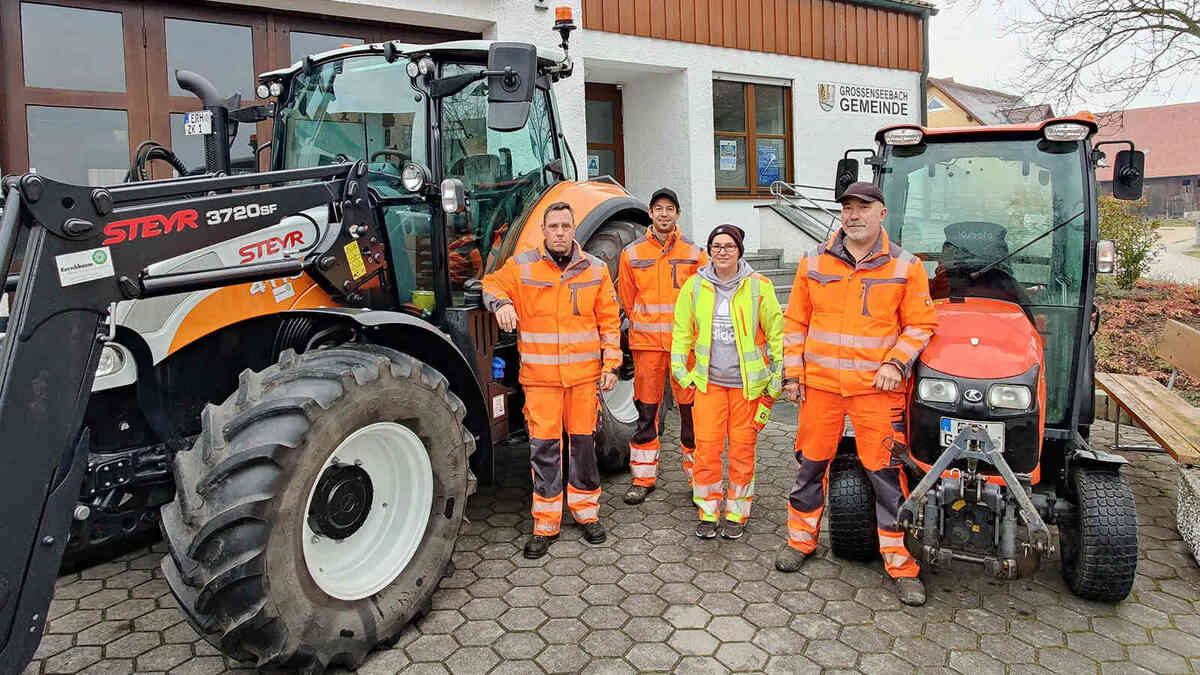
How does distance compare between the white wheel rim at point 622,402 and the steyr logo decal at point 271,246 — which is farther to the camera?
the white wheel rim at point 622,402

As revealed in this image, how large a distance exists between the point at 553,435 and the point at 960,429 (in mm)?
1894

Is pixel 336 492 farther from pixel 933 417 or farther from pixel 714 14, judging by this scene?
pixel 714 14

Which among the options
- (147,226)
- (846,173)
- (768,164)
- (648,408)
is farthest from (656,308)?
(768,164)

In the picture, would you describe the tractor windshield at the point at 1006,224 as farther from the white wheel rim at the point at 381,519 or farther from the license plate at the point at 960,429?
the white wheel rim at the point at 381,519

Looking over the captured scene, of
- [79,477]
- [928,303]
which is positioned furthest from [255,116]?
[928,303]

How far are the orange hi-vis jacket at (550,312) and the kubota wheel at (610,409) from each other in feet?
2.37

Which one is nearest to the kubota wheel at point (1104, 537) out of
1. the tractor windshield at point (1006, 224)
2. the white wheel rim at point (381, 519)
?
the tractor windshield at point (1006, 224)

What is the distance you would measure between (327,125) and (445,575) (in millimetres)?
2335

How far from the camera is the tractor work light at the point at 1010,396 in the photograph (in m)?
3.34

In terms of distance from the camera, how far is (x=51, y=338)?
245 cm

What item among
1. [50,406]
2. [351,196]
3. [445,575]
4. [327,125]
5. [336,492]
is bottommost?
[445,575]

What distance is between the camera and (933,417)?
3479 mm

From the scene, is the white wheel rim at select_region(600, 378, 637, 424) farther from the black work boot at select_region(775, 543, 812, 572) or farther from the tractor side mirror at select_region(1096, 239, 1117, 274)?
the tractor side mirror at select_region(1096, 239, 1117, 274)

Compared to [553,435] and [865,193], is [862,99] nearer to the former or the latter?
[865,193]
